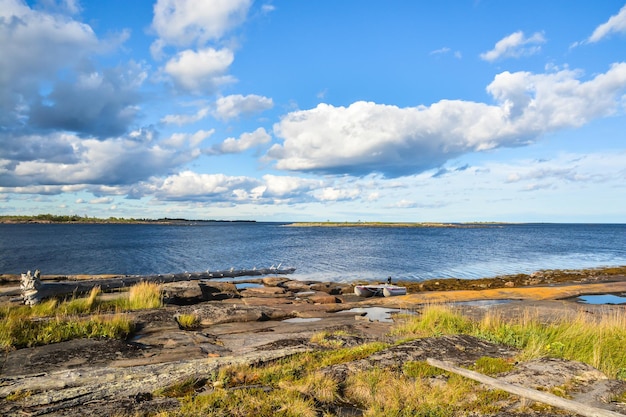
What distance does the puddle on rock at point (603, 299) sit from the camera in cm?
2592

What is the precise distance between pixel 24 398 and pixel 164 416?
2863mm

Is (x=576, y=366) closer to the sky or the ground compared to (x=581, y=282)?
closer to the sky

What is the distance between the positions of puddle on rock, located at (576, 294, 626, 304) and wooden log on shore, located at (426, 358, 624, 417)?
23.3 m

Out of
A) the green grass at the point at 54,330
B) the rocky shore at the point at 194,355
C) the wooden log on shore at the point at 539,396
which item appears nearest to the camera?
the wooden log on shore at the point at 539,396

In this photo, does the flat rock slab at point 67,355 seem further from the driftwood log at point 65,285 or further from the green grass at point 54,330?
the driftwood log at point 65,285

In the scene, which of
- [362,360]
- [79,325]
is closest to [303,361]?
[362,360]

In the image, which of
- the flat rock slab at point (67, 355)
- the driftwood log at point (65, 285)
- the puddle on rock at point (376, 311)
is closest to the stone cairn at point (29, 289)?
the driftwood log at point (65, 285)

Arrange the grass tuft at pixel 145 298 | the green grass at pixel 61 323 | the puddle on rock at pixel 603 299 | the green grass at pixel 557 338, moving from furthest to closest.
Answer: the puddle on rock at pixel 603 299
the grass tuft at pixel 145 298
the green grass at pixel 61 323
the green grass at pixel 557 338

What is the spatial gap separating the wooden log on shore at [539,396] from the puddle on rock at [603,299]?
2326 centimetres

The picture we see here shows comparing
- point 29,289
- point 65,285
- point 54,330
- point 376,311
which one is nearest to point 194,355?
point 54,330

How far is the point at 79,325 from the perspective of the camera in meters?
12.0

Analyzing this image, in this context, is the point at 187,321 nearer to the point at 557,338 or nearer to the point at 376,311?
the point at 376,311

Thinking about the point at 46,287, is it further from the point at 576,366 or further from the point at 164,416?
the point at 576,366

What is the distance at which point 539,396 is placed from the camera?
6.46 m
